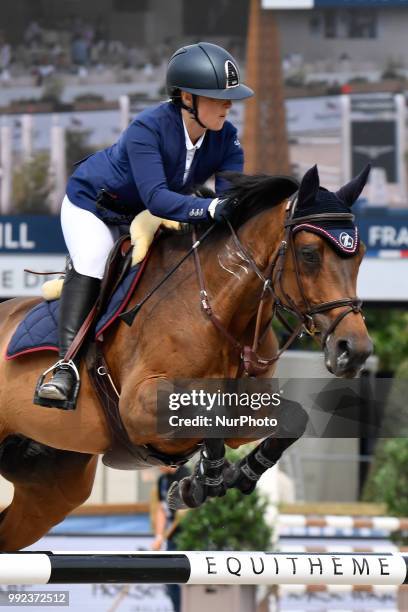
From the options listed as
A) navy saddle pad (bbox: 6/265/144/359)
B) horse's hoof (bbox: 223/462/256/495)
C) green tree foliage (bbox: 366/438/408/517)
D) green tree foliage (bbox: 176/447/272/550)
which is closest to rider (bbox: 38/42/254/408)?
navy saddle pad (bbox: 6/265/144/359)

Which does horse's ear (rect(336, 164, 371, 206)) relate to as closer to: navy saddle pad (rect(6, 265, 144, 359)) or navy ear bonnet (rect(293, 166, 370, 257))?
navy ear bonnet (rect(293, 166, 370, 257))

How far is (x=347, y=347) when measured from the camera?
4.21 meters

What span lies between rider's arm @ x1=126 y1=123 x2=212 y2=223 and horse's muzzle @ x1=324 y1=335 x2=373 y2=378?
821mm

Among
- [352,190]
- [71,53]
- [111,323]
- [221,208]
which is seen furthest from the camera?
[71,53]

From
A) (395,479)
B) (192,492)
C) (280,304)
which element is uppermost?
(280,304)

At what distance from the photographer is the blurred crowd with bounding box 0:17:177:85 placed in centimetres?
1064

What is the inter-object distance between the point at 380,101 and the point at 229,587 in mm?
5770

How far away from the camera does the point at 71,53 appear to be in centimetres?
1069

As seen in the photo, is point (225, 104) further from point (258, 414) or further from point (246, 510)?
point (246, 510)

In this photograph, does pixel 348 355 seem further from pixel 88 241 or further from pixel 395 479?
pixel 395 479

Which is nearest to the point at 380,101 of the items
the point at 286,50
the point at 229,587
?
the point at 286,50

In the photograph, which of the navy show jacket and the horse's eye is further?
the navy show jacket

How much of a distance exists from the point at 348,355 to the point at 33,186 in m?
6.65

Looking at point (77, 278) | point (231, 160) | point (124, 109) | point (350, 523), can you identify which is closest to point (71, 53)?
point (124, 109)
